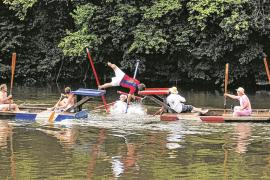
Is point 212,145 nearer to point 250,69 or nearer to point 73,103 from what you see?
point 73,103

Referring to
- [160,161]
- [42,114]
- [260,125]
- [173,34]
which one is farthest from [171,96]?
[173,34]

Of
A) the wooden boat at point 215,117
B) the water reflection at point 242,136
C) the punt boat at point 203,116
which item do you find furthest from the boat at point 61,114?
the water reflection at point 242,136

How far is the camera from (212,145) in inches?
585

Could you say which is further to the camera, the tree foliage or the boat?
the tree foliage

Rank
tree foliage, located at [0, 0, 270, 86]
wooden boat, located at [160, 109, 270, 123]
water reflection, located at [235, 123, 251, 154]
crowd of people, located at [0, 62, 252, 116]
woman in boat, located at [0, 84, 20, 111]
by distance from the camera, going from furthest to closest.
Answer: tree foliage, located at [0, 0, 270, 86]
woman in boat, located at [0, 84, 20, 111]
crowd of people, located at [0, 62, 252, 116]
wooden boat, located at [160, 109, 270, 123]
water reflection, located at [235, 123, 251, 154]

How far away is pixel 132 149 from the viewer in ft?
46.9

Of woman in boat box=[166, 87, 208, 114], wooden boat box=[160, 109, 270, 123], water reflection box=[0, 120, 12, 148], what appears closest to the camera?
water reflection box=[0, 120, 12, 148]

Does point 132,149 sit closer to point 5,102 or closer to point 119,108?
point 119,108

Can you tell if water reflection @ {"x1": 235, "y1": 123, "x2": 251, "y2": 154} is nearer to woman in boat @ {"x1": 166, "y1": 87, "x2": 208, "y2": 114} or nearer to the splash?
woman in boat @ {"x1": 166, "y1": 87, "x2": 208, "y2": 114}

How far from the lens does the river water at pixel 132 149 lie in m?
11.8

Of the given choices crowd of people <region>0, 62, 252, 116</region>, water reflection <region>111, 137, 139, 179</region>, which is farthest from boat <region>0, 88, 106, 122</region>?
water reflection <region>111, 137, 139, 179</region>

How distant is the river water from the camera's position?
1181cm

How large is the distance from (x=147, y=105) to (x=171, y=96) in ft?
16.7

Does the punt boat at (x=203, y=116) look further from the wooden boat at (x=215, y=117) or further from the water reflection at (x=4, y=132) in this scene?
the water reflection at (x=4, y=132)
